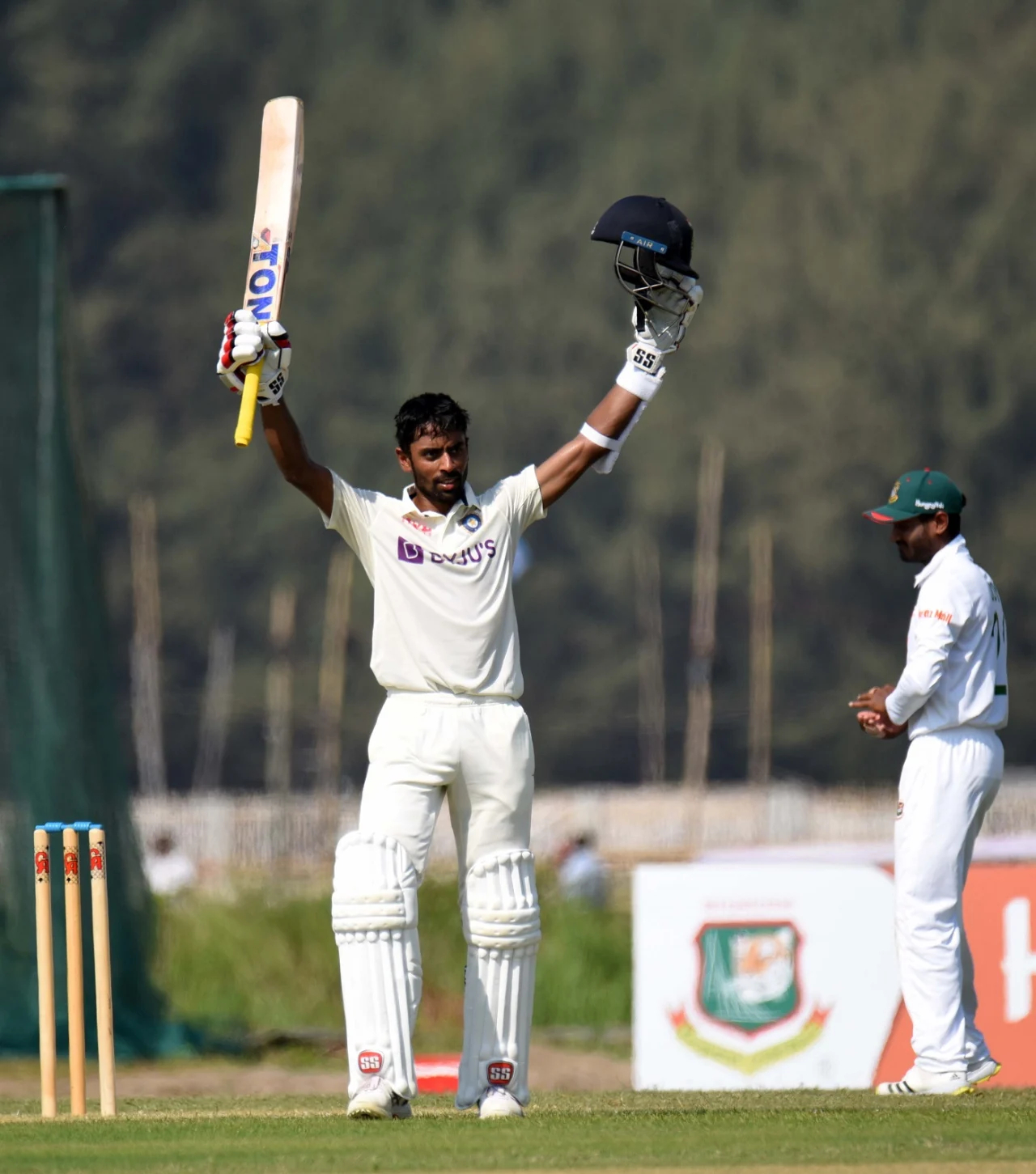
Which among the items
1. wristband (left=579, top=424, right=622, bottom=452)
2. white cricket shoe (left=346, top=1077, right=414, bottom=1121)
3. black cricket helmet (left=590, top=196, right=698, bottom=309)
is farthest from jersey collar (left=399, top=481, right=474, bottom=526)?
white cricket shoe (left=346, top=1077, right=414, bottom=1121)

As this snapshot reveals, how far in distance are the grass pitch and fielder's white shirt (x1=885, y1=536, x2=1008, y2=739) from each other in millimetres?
1102

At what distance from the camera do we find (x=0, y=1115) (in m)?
6.59

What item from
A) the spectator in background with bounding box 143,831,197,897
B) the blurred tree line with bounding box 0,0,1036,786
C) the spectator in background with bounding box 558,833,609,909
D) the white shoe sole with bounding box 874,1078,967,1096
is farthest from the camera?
the blurred tree line with bounding box 0,0,1036,786

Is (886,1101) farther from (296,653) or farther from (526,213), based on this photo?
(526,213)

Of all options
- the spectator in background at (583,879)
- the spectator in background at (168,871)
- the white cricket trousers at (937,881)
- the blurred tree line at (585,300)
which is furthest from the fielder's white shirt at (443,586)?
the blurred tree line at (585,300)

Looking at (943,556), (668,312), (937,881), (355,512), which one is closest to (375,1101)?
(355,512)

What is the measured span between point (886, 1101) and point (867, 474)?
159 ft

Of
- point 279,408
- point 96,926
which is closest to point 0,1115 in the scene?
point 96,926

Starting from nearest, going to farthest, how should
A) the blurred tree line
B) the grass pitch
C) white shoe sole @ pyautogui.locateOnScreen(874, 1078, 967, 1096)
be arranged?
1. the grass pitch
2. white shoe sole @ pyautogui.locateOnScreen(874, 1078, 967, 1096)
3. the blurred tree line

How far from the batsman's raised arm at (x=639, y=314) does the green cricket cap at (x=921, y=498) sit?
102cm

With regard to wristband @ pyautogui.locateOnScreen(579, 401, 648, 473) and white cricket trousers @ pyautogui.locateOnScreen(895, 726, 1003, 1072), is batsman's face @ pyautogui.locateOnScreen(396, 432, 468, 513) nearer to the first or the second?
wristband @ pyautogui.locateOnScreen(579, 401, 648, 473)

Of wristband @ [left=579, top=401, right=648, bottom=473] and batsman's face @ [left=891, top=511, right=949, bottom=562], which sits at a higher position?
wristband @ [left=579, top=401, right=648, bottom=473]

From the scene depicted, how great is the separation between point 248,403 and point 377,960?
136 cm

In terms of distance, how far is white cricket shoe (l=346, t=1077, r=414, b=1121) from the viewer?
598 cm
